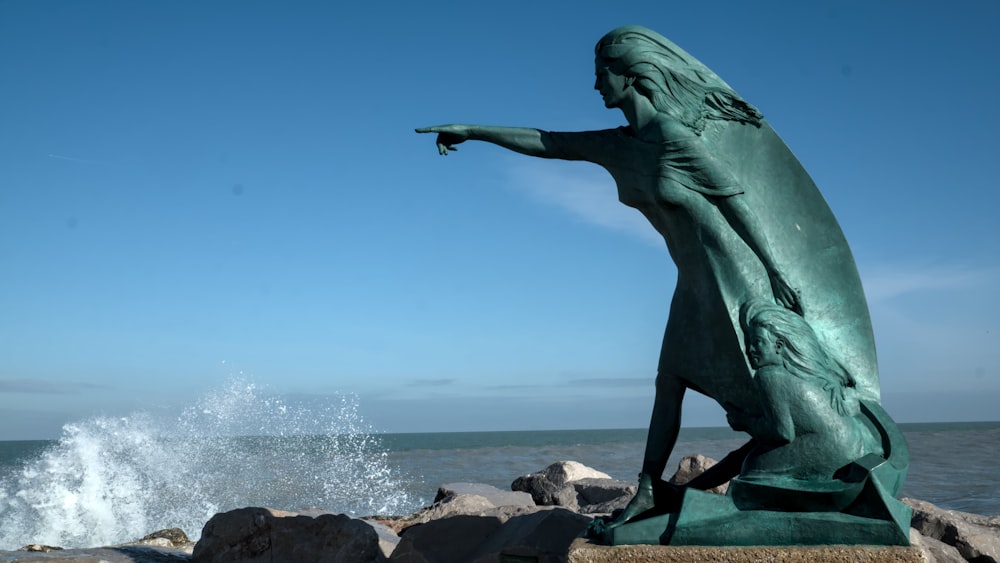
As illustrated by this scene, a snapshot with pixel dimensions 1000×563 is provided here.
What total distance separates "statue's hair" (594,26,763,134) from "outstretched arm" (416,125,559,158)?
0.39 metres

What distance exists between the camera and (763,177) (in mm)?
3104

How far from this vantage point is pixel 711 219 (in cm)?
297

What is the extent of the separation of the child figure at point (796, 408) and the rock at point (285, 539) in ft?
7.69

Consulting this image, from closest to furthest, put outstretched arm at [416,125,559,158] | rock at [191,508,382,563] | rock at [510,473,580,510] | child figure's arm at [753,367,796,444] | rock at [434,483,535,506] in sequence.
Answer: child figure's arm at [753,367,796,444], outstretched arm at [416,125,559,158], rock at [191,508,382,563], rock at [434,483,535,506], rock at [510,473,580,510]

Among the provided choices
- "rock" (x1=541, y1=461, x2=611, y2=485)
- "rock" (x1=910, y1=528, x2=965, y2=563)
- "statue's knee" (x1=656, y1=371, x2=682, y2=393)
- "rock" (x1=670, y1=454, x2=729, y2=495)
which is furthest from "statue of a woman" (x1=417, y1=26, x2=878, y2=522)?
"rock" (x1=541, y1=461, x2=611, y2=485)

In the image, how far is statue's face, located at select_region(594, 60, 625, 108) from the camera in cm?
312

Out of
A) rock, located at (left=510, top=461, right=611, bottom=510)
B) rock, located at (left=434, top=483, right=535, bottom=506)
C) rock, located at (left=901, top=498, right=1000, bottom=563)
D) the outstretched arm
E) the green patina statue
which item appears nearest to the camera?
the green patina statue

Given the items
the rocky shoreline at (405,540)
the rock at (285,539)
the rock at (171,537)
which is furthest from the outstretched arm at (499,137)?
the rock at (171,537)

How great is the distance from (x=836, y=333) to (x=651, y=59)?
1142 mm

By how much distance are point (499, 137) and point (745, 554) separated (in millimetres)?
1728

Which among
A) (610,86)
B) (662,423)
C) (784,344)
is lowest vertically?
(662,423)

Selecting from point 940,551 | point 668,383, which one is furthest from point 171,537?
point 940,551

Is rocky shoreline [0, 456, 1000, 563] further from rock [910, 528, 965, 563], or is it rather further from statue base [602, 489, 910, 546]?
statue base [602, 489, 910, 546]

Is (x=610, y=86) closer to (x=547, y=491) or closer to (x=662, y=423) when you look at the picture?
(x=662, y=423)
